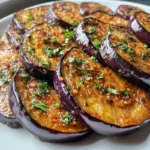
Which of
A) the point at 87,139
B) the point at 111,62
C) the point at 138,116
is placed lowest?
the point at 87,139

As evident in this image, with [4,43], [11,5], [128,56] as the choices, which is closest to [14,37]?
[4,43]

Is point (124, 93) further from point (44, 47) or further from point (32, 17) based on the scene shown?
point (32, 17)

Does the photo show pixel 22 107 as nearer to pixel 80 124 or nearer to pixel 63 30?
pixel 80 124

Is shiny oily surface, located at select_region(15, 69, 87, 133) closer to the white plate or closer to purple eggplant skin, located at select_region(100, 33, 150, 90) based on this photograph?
the white plate

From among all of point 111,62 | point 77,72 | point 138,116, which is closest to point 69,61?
point 77,72

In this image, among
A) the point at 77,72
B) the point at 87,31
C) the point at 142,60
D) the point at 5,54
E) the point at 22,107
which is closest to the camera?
the point at 22,107

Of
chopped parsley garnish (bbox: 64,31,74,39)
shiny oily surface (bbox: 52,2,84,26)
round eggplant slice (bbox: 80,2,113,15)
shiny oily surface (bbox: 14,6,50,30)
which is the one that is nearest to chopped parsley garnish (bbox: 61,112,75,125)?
chopped parsley garnish (bbox: 64,31,74,39)

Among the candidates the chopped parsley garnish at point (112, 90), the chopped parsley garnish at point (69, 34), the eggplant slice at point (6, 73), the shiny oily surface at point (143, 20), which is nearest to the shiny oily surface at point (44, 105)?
the eggplant slice at point (6, 73)
